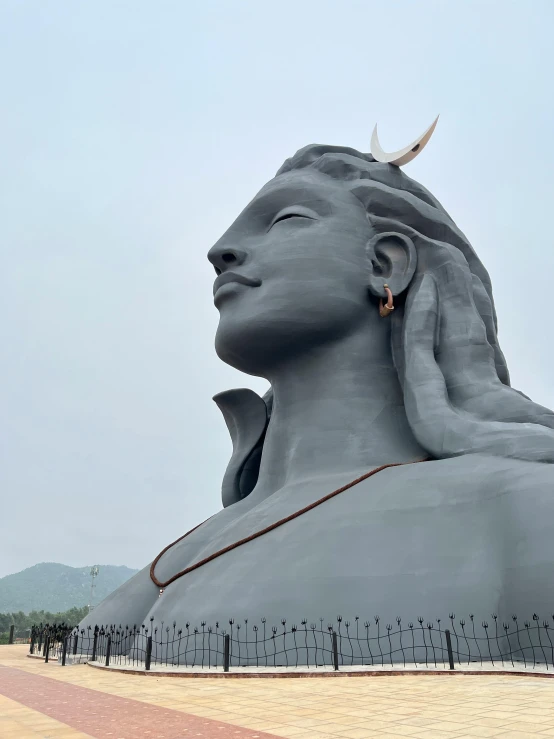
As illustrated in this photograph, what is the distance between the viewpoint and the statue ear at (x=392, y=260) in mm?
12875

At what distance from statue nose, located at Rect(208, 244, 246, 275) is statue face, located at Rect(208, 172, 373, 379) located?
0.02 meters

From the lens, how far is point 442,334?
40.8 feet

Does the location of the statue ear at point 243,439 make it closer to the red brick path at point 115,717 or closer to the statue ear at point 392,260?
the statue ear at point 392,260

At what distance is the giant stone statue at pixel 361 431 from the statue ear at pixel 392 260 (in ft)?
0.10

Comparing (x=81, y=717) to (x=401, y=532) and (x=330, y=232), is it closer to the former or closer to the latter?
(x=401, y=532)

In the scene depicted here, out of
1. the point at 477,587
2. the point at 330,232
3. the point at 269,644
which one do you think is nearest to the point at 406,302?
the point at 330,232

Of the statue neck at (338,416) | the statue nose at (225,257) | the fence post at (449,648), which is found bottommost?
the fence post at (449,648)

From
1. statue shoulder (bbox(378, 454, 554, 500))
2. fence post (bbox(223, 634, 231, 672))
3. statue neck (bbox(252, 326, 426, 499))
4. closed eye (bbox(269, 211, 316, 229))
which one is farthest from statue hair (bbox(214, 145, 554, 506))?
fence post (bbox(223, 634, 231, 672))

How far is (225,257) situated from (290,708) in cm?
929

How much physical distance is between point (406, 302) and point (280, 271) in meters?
2.57

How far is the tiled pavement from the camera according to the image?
4.57 m

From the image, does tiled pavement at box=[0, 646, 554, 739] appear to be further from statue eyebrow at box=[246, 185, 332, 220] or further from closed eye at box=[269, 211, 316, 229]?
statue eyebrow at box=[246, 185, 332, 220]

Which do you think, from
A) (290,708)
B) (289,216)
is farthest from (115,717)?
(289,216)

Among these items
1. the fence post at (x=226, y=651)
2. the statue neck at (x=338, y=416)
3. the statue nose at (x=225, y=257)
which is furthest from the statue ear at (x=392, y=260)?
the fence post at (x=226, y=651)
